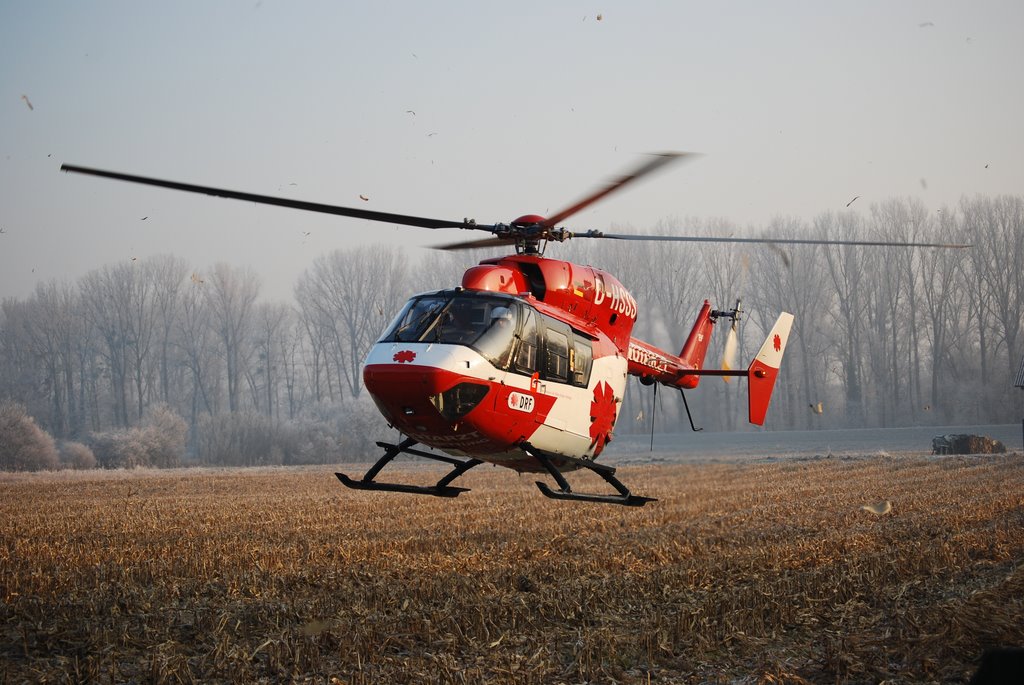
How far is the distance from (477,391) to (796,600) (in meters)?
3.96

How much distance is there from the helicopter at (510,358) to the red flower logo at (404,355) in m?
0.01

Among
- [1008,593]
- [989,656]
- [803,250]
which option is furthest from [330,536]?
[803,250]

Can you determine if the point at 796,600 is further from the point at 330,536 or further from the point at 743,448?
the point at 743,448

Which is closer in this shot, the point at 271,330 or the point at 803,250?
the point at 803,250

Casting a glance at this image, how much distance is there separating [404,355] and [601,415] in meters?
3.40

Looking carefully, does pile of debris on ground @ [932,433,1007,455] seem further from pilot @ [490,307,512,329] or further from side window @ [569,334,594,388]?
pilot @ [490,307,512,329]

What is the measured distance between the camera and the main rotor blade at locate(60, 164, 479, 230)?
838 cm

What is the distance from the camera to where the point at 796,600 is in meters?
10.2

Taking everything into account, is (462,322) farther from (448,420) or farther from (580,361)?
(580,361)

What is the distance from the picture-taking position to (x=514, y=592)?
1086cm

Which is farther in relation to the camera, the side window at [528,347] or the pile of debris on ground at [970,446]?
the pile of debris on ground at [970,446]

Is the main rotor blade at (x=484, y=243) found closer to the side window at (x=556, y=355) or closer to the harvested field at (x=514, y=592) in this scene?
the side window at (x=556, y=355)

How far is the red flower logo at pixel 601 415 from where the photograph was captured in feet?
39.4

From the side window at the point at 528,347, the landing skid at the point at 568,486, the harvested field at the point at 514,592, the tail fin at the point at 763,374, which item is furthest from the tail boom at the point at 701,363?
the side window at the point at 528,347
